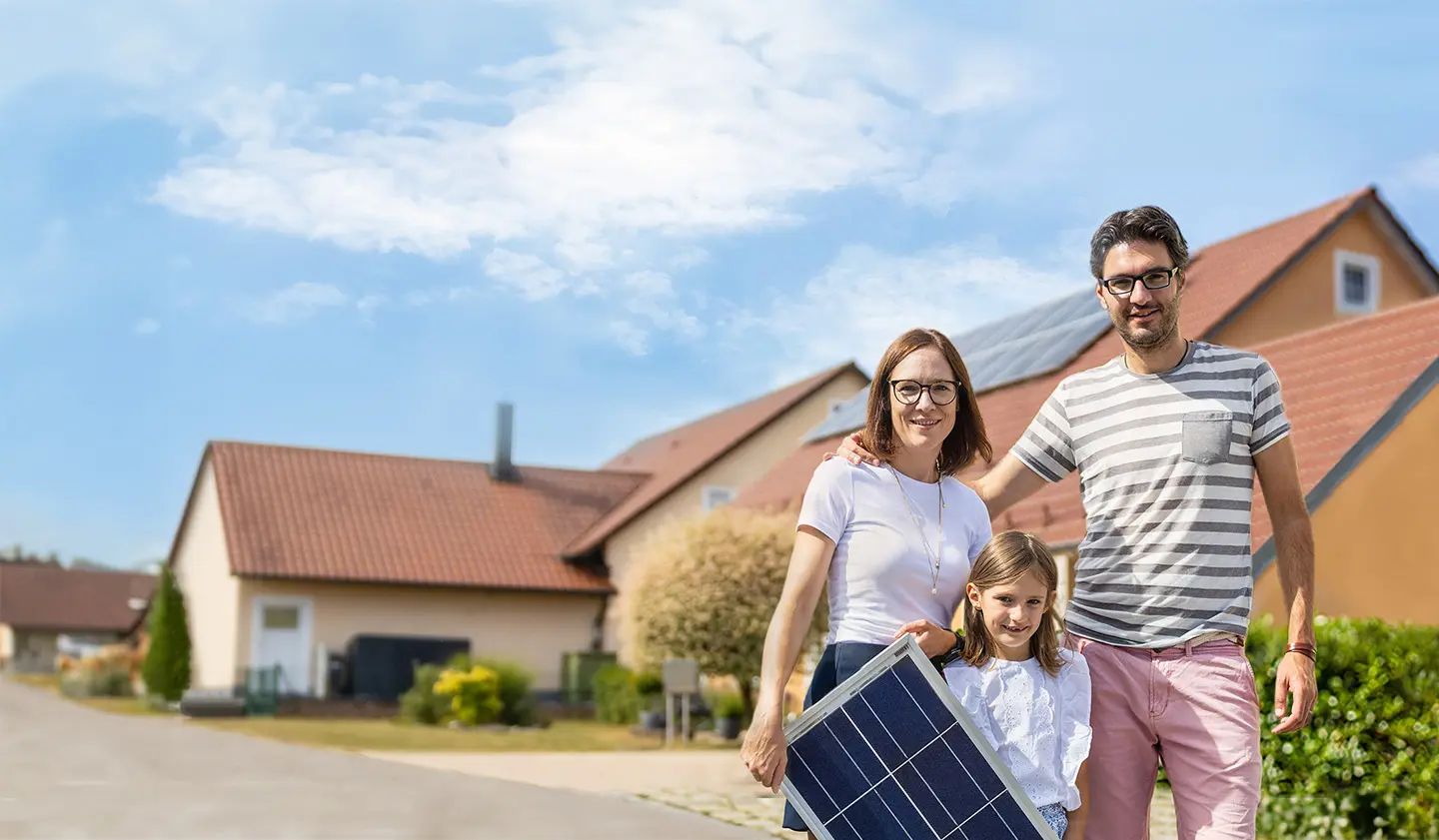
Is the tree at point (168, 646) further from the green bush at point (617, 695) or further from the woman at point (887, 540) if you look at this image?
the woman at point (887, 540)

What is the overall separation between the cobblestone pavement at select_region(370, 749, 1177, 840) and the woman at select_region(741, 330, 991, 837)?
5.15 m

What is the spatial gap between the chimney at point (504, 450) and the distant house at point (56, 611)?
60.8 meters

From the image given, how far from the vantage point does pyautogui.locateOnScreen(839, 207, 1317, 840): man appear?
11.8 ft

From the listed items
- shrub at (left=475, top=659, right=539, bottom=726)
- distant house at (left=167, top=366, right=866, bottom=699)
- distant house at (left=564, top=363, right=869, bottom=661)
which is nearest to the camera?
shrub at (left=475, top=659, right=539, bottom=726)

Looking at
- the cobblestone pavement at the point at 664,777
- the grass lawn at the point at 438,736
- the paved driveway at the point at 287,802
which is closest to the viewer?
the paved driveway at the point at 287,802

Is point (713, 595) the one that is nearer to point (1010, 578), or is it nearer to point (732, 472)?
point (1010, 578)

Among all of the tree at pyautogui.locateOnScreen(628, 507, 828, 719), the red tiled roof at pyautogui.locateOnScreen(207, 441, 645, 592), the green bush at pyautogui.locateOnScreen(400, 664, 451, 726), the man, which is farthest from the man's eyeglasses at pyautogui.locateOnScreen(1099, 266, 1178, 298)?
the red tiled roof at pyautogui.locateOnScreen(207, 441, 645, 592)

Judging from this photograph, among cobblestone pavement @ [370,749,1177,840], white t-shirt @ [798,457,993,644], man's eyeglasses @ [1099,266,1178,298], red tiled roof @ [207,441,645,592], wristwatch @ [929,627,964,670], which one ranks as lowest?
cobblestone pavement @ [370,749,1177,840]

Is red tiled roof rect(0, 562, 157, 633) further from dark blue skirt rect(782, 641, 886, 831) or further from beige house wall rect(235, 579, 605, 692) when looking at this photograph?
dark blue skirt rect(782, 641, 886, 831)

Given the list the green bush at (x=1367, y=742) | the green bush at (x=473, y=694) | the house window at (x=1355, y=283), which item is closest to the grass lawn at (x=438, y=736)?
the green bush at (x=473, y=694)

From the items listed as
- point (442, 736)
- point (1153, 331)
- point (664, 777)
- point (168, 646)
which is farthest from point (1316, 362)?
point (168, 646)

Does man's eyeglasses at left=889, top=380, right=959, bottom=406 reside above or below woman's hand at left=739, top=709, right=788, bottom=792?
above

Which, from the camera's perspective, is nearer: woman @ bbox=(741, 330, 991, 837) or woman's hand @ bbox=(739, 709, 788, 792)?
woman's hand @ bbox=(739, 709, 788, 792)

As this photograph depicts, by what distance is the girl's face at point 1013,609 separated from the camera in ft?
11.5
